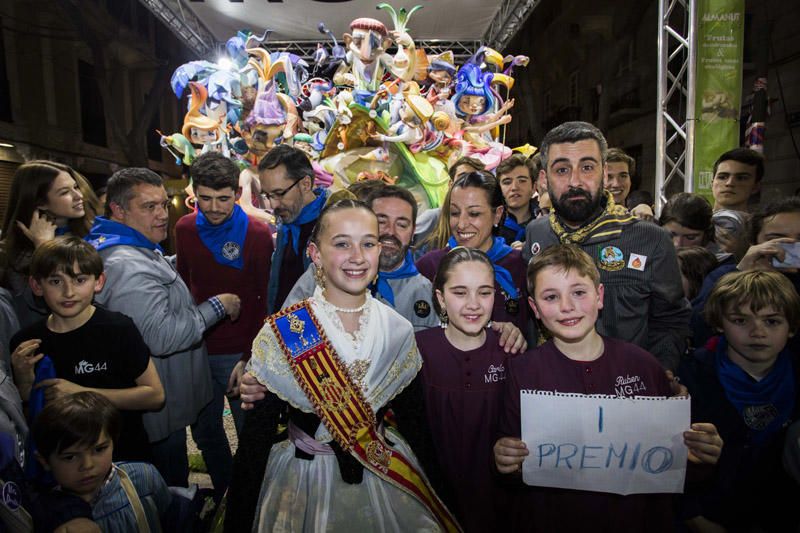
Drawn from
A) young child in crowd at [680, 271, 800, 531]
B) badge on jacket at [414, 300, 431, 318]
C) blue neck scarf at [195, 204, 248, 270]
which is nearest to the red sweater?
blue neck scarf at [195, 204, 248, 270]

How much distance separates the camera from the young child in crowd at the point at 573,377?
5.04 feet

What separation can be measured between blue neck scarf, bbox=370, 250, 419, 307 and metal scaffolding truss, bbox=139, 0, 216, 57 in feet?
26.7

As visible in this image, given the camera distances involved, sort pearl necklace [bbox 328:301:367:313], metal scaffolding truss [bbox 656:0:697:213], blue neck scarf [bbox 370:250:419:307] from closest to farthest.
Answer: pearl necklace [bbox 328:301:367:313]
blue neck scarf [bbox 370:250:419:307]
metal scaffolding truss [bbox 656:0:697:213]

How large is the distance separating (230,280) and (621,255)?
2.12 m

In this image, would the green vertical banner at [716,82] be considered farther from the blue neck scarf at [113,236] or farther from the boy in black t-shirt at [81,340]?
the boy in black t-shirt at [81,340]

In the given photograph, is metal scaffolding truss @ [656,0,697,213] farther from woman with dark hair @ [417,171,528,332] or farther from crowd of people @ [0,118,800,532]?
woman with dark hair @ [417,171,528,332]

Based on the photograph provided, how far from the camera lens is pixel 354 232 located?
157 cm

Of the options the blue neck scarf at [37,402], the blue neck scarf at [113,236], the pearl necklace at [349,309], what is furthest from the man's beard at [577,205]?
the blue neck scarf at [37,402]

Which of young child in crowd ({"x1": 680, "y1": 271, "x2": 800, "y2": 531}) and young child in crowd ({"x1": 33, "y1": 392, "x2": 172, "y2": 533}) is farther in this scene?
young child in crowd ({"x1": 680, "y1": 271, "x2": 800, "y2": 531})

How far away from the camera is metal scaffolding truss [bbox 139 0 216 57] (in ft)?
26.9

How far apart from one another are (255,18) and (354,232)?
9.37 m

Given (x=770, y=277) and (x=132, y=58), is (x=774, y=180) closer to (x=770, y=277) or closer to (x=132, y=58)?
(x=770, y=277)

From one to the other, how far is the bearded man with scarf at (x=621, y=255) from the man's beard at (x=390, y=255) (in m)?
0.71

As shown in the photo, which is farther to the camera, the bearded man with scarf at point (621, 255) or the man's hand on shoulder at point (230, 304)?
the man's hand on shoulder at point (230, 304)
